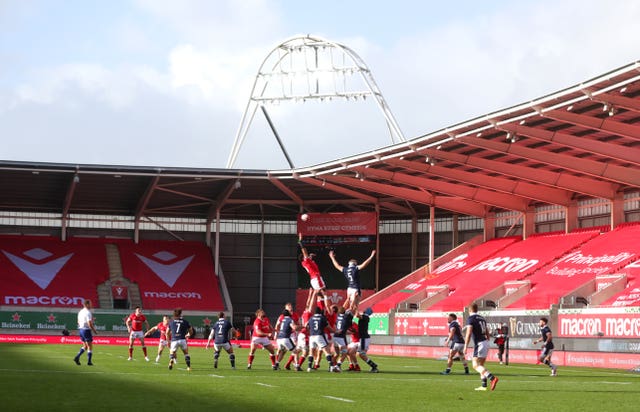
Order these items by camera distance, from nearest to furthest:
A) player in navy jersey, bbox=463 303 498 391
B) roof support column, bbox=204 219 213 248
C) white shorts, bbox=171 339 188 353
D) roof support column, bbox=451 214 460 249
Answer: player in navy jersey, bbox=463 303 498 391 → white shorts, bbox=171 339 188 353 → roof support column, bbox=451 214 460 249 → roof support column, bbox=204 219 213 248

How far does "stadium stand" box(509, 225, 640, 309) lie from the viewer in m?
45.7

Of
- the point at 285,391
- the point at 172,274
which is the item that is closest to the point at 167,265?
the point at 172,274

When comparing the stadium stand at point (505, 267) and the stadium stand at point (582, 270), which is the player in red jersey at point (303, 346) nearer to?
the stadium stand at point (582, 270)

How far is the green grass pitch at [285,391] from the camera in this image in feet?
54.0

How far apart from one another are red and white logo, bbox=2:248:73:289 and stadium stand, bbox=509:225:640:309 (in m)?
32.0

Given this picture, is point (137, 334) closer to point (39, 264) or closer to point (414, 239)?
point (39, 264)

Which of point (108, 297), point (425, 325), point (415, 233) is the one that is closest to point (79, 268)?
point (108, 297)

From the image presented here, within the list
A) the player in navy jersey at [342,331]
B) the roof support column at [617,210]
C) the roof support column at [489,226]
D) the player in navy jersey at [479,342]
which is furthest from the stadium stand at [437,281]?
the player in navy jersey at [479,342]

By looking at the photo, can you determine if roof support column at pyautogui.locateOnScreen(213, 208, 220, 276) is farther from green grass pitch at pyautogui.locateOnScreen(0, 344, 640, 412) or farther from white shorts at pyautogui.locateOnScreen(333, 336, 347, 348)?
green grass pitch at pyautogui.locateOnScreen(0, 344, 640, 412)

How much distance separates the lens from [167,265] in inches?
2766

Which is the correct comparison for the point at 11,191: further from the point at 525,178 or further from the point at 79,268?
the point at 525,178

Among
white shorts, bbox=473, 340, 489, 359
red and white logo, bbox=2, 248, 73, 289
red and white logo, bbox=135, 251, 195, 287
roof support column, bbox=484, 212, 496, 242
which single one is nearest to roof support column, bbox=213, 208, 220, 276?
red and white logo, bbox=135, 251, 195, 287

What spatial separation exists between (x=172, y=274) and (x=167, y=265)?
1.05 meters

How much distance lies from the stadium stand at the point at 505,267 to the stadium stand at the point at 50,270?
2443cm
